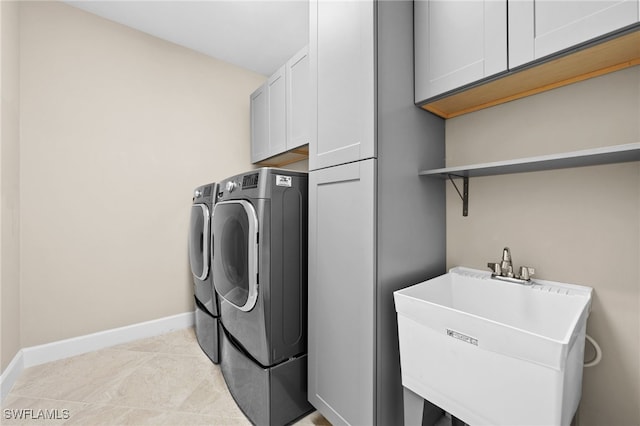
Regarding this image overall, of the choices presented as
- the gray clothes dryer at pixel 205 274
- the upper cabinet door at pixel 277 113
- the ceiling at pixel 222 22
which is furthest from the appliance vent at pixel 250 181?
the ceiling at pixel 222 22

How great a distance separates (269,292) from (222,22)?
2.19 metres

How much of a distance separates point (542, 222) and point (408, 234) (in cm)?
58

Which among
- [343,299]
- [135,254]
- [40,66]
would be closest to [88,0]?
[40,66]

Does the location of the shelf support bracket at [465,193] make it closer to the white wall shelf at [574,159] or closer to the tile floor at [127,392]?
the white wall shelf at [574,159]

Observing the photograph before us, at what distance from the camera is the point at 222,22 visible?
7.44 ft

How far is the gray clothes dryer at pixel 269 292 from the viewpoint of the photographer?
140cm

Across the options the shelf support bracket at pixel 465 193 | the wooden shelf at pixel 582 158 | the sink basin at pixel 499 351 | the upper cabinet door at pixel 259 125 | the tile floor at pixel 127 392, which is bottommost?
the tile floor at pixel 127 392

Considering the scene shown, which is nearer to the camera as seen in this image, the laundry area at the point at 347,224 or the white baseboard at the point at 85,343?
the laundry area at the point at 347,224

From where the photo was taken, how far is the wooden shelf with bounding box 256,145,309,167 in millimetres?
2413

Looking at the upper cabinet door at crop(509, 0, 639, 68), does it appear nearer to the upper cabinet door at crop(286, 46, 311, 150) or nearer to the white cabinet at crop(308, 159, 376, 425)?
the white cabinet at crop(308, 159, 376, 425)

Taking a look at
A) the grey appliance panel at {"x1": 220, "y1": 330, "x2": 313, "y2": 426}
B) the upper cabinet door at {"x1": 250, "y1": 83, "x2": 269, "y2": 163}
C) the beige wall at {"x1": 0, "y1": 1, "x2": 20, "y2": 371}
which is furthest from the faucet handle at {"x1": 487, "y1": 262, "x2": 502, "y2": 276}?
the beige wall at {"x1": 0, "y1": 1, "x2": 20, "y2": 371}

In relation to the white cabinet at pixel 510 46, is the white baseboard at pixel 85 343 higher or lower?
lower

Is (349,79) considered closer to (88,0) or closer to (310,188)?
(310,188)

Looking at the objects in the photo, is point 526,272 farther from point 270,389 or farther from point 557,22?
point 270,389
